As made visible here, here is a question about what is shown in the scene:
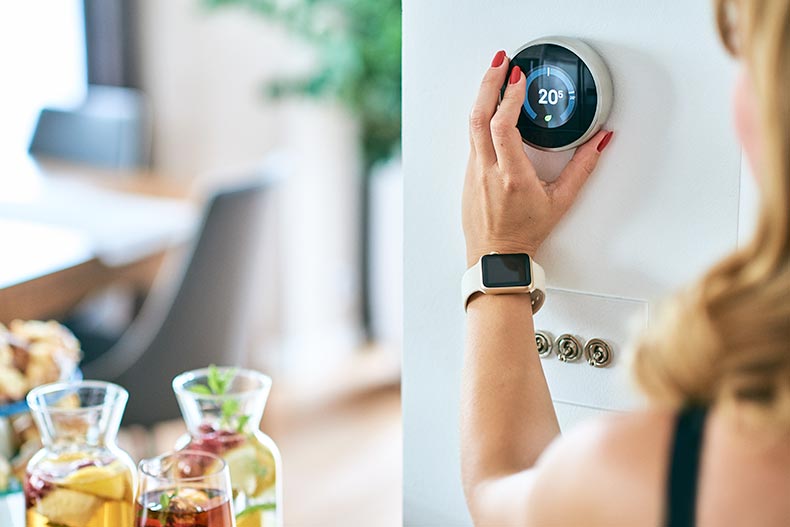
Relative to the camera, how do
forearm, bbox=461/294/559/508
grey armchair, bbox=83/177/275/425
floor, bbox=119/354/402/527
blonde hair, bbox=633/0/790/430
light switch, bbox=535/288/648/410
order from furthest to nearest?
floor, bbox=119/354/402/527, grey armchair, bbox=83/177/275/425, light switch, bbox=535/288/648/410, forearm, bbox=461/294/559/508, blonde hair, bbox=633/0/790/430

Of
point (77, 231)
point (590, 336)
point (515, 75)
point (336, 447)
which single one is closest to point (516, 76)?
point (515, 75)

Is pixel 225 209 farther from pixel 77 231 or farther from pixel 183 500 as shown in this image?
pixel 183 500

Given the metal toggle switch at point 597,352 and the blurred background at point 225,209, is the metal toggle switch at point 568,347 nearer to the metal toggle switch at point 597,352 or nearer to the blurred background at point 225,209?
the metal toggle switch at point 597,352

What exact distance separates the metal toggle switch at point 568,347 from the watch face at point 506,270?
0.09 m

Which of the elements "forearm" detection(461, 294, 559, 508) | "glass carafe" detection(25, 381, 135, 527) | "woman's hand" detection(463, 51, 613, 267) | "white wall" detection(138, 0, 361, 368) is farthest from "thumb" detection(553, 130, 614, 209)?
"white wall" detection(138, 0, 361, 368)

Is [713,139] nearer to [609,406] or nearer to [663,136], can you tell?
[663,136]

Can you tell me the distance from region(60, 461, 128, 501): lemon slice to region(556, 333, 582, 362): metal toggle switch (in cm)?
43

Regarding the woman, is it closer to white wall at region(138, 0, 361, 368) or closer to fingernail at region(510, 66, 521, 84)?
fingernail at region(510, 66, 521, 84)

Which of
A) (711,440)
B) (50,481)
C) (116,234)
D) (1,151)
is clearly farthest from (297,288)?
(711,440)

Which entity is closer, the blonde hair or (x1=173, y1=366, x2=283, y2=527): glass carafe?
the blonde hair

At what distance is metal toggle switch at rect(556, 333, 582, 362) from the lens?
1001mm

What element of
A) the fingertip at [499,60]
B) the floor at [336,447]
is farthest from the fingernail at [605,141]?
the floor at [336,447]

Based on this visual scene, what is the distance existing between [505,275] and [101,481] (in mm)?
417

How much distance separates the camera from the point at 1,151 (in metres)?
3.56
